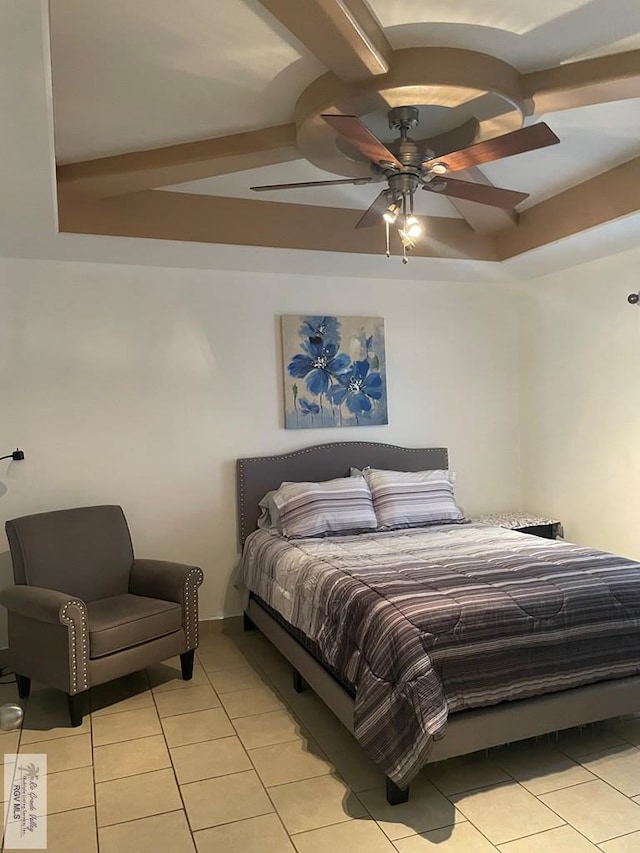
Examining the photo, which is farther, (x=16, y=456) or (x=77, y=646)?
(x=16, y=456)

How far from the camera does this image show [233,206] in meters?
3.94

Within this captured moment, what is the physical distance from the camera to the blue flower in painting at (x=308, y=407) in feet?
15.3

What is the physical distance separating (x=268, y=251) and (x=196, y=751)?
2.78 metres

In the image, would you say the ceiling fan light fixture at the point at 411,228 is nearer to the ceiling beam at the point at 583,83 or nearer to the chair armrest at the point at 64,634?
the ceiling beam at the point at 583,83

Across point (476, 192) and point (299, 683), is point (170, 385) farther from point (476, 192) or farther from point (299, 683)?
point (476, 192)

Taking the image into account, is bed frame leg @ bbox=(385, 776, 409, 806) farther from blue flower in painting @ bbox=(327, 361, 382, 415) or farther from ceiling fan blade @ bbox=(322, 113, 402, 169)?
blue flower in painting @ bbox=(327, 361, 382, 415)

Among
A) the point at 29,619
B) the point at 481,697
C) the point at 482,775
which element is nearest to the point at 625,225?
the point at 481,697

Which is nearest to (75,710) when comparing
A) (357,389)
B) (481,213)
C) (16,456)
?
(16,456)

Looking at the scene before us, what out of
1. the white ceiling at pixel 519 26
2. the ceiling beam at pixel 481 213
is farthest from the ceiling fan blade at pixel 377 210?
the white ceiling at pixel 519 26

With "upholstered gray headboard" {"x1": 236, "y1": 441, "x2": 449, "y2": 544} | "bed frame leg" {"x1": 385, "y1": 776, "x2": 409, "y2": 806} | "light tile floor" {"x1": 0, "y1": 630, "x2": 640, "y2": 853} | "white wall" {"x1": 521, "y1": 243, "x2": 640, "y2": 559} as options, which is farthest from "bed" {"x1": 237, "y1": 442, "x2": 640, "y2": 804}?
"white wall" {"x1": 521, "y1": 243, "x2": 640, "y2": 559}

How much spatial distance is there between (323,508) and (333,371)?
3.56ft

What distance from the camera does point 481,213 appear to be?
3.86 m

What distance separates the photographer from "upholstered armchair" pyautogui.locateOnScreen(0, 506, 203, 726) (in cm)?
311

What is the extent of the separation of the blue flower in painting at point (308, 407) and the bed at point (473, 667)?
1267 millimetres
